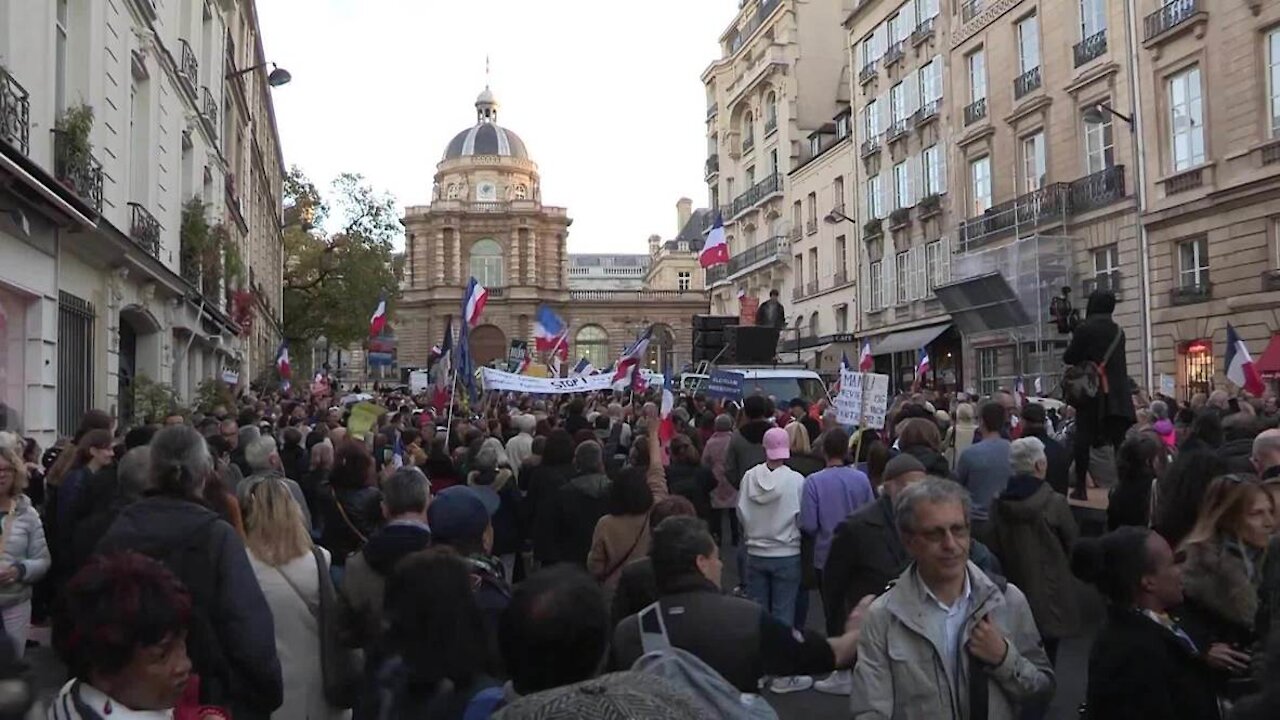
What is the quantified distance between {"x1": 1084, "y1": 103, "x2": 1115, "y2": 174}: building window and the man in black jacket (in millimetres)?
17594

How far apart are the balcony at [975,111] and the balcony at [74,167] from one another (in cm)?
2382

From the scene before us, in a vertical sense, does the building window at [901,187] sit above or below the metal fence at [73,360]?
above

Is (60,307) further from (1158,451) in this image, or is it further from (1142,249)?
(1142,249)

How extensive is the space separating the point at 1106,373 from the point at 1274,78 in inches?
560

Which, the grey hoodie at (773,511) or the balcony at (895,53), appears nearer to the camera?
the grey hoodie at (773,511)

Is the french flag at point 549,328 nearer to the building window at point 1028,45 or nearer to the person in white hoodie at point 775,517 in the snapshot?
the building window at point 1028,45

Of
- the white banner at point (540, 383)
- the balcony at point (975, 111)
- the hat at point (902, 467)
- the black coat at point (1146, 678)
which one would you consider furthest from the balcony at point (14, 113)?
the balcony at point (975, 111)

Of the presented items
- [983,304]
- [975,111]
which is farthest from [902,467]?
[975,111]

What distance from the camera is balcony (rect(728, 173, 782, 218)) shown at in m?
48.0

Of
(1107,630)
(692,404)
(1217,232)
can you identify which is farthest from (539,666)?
(1217,232)

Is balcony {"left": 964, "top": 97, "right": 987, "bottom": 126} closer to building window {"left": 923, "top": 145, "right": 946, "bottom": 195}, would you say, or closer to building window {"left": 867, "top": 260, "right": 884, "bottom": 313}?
building window {"left": 923, "top": 145, "right": 946, "bottom": 195}

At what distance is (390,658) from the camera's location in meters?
3.51

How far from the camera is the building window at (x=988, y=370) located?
3069 centimetres

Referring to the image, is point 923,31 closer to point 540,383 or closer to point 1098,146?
point 1098,146
